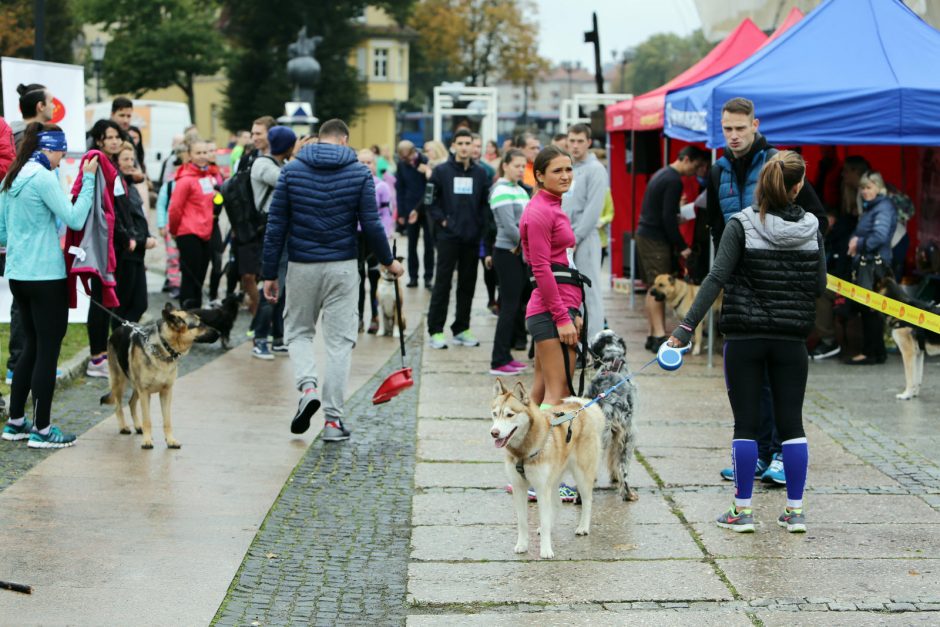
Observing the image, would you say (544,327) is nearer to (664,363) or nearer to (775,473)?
(664,363)

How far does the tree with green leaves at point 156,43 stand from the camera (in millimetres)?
62906

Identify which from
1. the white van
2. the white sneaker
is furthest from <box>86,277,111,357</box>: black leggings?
the white van

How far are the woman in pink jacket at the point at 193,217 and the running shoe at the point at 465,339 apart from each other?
2.77m

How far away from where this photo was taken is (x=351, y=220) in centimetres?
817

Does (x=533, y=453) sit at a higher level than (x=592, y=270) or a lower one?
lower

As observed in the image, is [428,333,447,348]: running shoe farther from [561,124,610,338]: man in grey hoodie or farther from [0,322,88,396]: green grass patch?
[0,322,88,396]: green grass patch

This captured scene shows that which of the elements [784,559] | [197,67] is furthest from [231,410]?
[197,67]

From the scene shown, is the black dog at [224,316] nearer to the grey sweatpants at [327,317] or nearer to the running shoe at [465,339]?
the running shoe at [465,339]

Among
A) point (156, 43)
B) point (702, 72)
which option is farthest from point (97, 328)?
point (156, 43)

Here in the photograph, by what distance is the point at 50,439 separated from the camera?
26.0 ft

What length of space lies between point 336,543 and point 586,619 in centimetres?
160

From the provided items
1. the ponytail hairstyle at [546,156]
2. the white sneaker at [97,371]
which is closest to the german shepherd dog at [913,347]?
the ponytail hairstyle at [546,156]

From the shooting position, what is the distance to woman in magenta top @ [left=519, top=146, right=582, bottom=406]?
22.3ft

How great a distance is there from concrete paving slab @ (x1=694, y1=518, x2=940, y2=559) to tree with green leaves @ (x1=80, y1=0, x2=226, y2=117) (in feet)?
197
